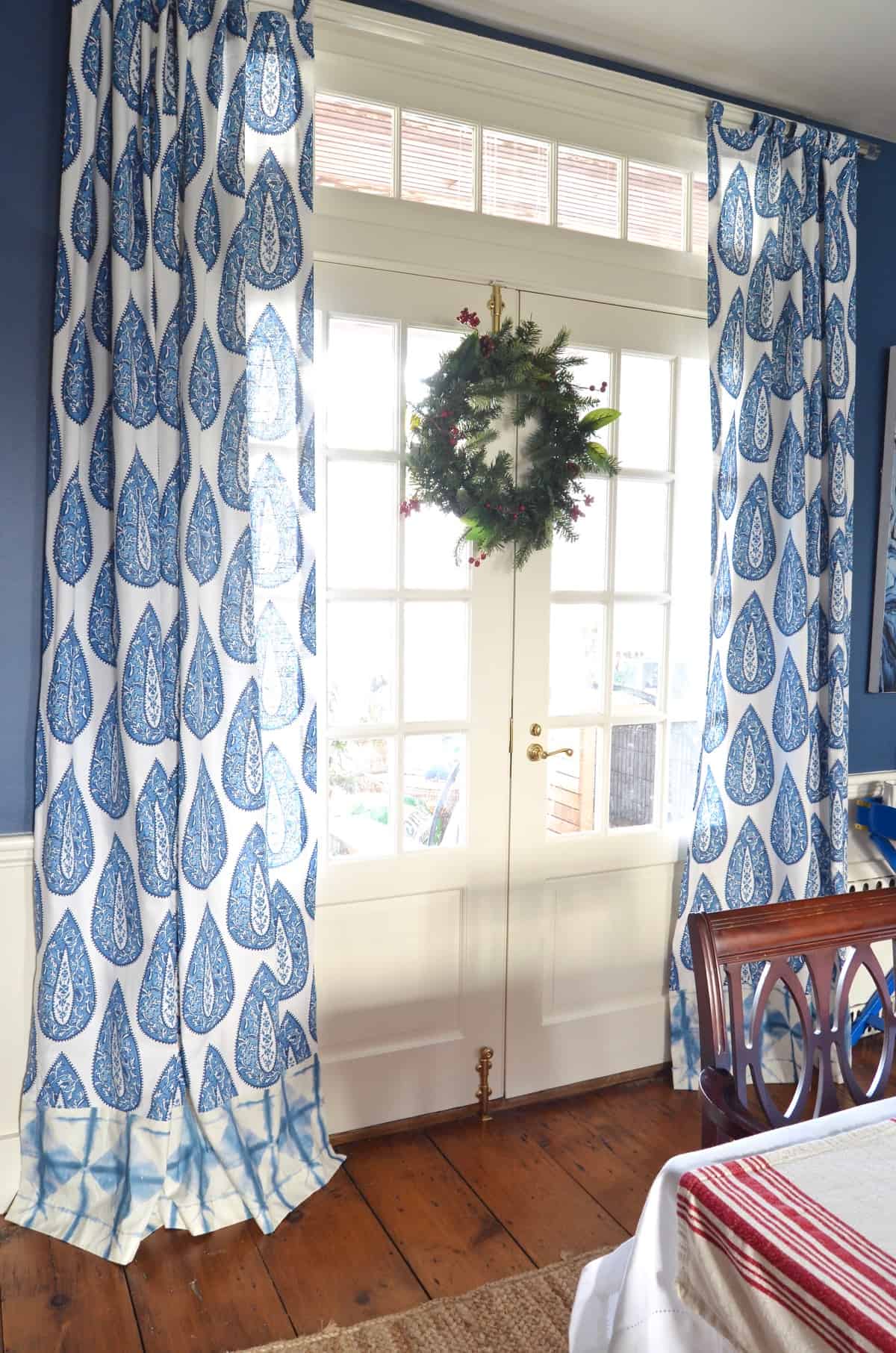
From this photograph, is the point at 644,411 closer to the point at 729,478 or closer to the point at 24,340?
the point at 729,478

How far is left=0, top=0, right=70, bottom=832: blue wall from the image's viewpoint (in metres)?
2.09

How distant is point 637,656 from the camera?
2.85 metres

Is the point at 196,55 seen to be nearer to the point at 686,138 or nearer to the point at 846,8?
the point at 686,138

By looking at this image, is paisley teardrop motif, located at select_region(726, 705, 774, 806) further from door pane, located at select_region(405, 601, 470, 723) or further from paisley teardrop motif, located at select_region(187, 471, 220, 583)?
paisley teardrop motif, located at select_region(187, 471, 220, 583)

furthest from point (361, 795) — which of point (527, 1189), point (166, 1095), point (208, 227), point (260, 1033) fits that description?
point (208, 227)

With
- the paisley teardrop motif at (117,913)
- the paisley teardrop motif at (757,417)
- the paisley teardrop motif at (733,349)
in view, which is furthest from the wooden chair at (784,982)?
the paisley teardrop motif at (733,349)

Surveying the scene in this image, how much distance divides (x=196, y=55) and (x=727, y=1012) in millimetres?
2164

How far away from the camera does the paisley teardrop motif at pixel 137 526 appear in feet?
6.95

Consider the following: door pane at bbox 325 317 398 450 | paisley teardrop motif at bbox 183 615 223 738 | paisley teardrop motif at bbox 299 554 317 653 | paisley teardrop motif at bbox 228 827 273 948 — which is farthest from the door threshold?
door pane at bbox 325 317 398 450

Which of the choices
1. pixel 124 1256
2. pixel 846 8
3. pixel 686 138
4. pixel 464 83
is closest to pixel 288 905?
pixel 124 1256

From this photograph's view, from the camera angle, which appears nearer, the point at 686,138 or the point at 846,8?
the point at 846,8

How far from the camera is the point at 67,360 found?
212cm

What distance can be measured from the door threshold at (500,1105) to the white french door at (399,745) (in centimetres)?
3

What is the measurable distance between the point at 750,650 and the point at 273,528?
1.38m
